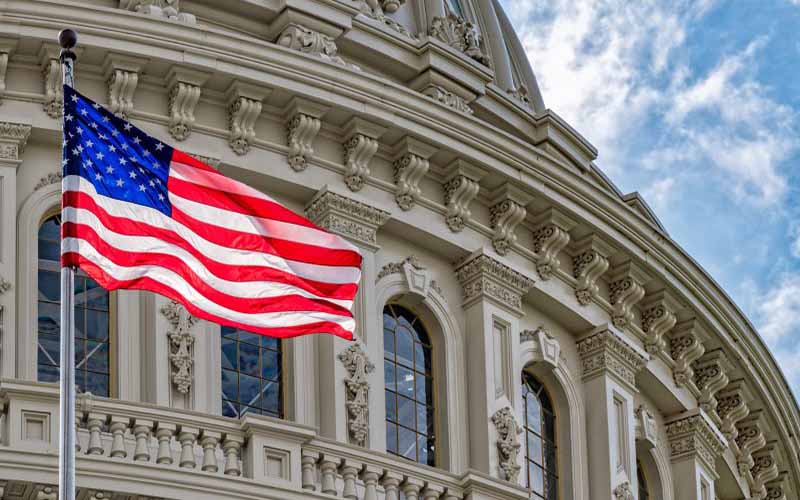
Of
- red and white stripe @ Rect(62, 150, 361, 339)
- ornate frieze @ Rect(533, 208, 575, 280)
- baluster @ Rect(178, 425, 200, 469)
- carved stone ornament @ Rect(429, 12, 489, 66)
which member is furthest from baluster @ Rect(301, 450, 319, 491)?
carved stone ornament @ Rect(429, 12, 489, 66)

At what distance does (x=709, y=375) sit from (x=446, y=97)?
22.0 ft

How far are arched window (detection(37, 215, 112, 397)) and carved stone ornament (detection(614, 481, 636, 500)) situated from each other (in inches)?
374

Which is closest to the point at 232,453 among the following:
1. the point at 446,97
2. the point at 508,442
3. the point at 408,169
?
the point at 508,442

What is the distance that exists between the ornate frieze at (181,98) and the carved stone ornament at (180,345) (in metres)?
2.73

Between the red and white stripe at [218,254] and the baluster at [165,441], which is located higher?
the red and white stripe at [218,254]

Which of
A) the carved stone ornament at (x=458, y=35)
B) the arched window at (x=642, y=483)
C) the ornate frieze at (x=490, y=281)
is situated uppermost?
the carved stone ornament at (x=458, y=35)

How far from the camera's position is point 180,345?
39.0 meters

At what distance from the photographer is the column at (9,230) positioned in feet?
124

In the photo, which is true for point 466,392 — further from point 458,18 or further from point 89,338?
point 458,18

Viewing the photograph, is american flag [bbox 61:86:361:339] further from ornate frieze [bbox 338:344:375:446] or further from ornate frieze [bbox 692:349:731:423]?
ornate frieze [bbox 692:349:731:423]

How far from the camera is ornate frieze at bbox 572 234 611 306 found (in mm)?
45375

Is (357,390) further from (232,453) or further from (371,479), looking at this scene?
(232,453)

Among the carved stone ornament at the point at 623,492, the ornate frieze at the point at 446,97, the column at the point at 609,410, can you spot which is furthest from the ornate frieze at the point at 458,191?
the carved stone ornament at the point at 623,492

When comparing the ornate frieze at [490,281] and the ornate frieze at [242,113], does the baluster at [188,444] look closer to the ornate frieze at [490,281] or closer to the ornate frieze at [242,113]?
the ornate frieze at [242,113]
